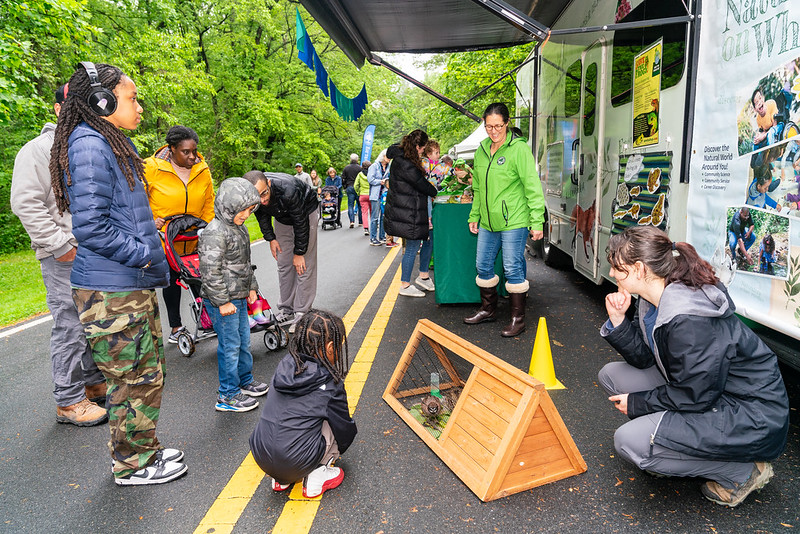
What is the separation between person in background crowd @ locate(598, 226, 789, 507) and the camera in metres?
2.37

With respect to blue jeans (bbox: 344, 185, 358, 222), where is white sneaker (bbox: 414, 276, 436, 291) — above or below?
below

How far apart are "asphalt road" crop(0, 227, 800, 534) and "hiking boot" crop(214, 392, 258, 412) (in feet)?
0.20

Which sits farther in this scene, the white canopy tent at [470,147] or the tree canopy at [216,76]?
the white canopy tent at [470,147]

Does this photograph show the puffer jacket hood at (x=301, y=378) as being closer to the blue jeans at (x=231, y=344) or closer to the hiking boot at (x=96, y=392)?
the blue jeans at (x=231, y=344)

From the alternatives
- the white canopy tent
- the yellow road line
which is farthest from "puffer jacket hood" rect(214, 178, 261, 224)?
the white canopy tent

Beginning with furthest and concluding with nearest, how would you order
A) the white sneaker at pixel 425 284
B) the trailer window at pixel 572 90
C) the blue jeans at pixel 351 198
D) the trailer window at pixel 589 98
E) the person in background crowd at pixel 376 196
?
the blue jeans at pixel 351 198 → the person in background crowd at pixel 376 196 → the white sneaker at pixel 425 284 → the trailer window at pixel 572 90 → the trailer window at pixel 589 98

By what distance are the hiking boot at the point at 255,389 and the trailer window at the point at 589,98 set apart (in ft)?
13.8

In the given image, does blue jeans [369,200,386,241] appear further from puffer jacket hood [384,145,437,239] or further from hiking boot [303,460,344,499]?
hiking boot [303,460,344,499]

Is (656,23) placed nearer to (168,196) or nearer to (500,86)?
(168,196)

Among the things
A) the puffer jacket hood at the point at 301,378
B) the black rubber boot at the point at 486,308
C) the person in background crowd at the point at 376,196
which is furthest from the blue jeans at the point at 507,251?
the person in background crowd at the point at 376,196

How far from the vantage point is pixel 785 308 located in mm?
2727

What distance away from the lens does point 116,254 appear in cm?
263

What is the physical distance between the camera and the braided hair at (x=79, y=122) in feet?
8.66

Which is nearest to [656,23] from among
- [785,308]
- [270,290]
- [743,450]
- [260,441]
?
[785,308]
